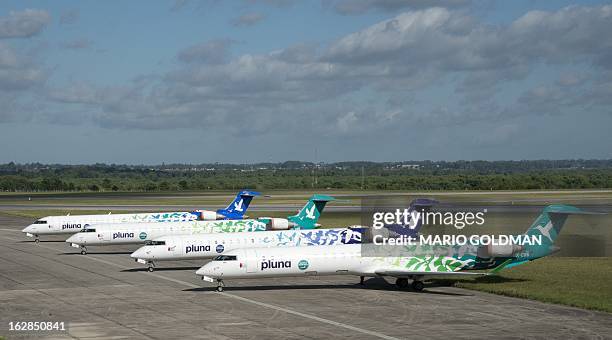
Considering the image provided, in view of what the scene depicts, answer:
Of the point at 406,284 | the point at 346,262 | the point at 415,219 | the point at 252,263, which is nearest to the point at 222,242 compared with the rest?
the point at 252,263

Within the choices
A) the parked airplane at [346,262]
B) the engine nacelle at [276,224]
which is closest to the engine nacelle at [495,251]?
the parked airplane at [346,262]

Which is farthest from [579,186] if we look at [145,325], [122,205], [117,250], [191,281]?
[145,325]

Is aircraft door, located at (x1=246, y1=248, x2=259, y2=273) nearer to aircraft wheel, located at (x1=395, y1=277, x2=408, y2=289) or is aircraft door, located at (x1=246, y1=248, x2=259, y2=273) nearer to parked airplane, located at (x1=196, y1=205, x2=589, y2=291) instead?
parked airplane, located at (x1=196, y1=205, x2=589, y2=291)

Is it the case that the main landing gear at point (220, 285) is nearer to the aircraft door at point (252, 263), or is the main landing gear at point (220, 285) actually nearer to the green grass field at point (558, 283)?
the aircraft door at point (252, 263)

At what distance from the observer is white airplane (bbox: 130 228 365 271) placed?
176ft

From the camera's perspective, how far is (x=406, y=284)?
4725cm

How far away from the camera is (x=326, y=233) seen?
5450cm

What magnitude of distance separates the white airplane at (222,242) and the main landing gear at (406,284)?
6.56m

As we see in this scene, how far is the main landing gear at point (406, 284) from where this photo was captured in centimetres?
4597

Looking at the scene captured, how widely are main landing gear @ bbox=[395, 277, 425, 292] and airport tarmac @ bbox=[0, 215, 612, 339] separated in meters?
0.55

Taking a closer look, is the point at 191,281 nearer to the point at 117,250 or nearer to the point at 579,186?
the point at 117,250

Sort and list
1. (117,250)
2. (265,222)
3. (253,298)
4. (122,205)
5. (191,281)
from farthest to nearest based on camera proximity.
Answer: (122,205) < (117,250) < (265,222) < (191,281) < (253,298)

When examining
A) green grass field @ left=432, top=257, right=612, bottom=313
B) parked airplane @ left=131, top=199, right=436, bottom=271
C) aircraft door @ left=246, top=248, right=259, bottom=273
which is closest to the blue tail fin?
parked airplane @ left=131, top=199, right=436, bottom=271

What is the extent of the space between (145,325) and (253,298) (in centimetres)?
846
